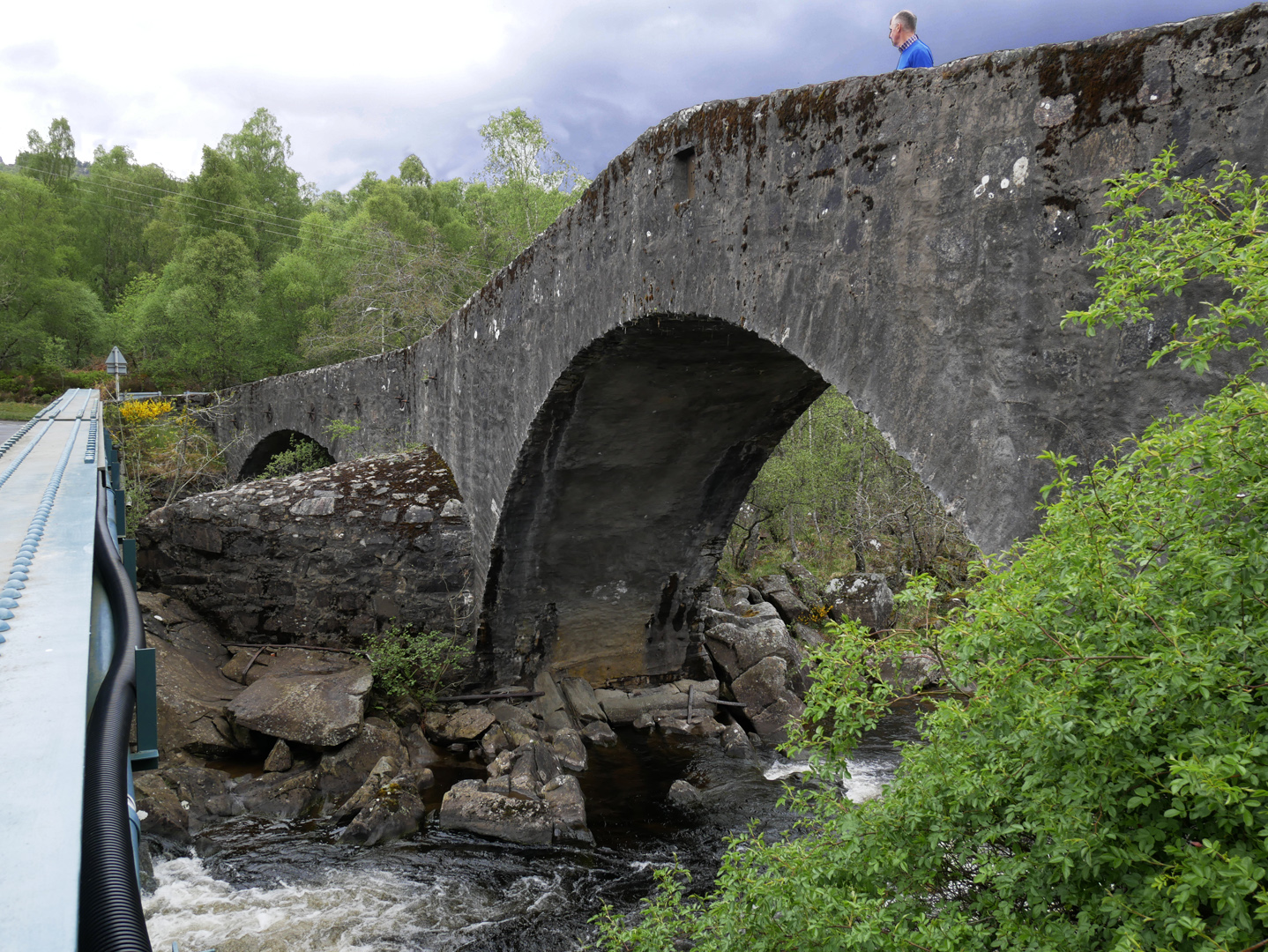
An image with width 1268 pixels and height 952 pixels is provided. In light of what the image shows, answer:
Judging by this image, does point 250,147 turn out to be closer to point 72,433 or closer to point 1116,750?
point 72,433

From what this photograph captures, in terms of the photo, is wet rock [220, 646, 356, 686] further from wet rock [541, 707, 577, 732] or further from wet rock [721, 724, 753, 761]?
wet rock [721, 724, 753, 761]

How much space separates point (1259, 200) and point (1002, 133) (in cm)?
138

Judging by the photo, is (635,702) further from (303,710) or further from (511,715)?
(303,710)

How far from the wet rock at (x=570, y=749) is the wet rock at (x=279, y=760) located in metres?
2.33

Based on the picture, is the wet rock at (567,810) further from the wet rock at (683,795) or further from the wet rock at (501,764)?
the wet rock at (683,795)

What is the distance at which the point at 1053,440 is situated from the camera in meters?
2.62

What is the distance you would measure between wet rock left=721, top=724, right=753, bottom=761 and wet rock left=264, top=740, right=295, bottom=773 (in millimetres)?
4014

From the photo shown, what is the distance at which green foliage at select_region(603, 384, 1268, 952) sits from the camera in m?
1.36

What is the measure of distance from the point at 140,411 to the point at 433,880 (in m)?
9.37

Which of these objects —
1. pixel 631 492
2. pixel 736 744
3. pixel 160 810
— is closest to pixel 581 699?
pixel 736 744

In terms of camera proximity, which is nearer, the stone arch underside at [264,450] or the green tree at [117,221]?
the stone arch underside at [264,450]

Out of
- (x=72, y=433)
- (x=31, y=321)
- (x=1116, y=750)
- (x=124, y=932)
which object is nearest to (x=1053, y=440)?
(x=1116, y=750)

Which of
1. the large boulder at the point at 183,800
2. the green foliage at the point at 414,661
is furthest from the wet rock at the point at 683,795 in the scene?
the large boulder at the point at 183,800

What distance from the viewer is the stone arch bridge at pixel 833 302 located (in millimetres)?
2441
